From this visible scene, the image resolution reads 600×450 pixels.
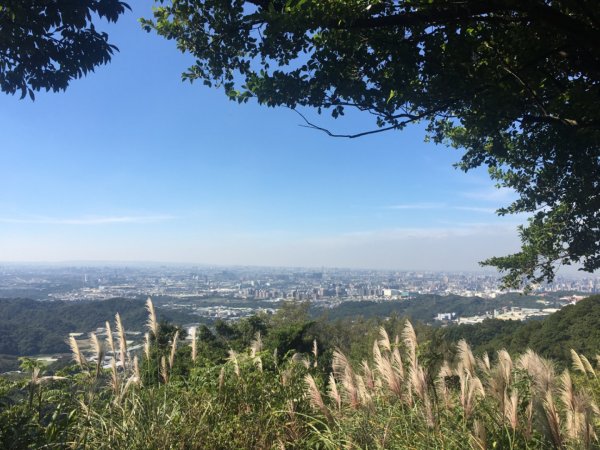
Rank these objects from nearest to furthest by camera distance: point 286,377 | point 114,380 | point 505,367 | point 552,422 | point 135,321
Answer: point 552,422, point 505,367, point 114,380, point 286,377, point 135,321

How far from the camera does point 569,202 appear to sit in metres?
5.50

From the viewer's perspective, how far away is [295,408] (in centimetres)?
305

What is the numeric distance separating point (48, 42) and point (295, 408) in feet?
10.9

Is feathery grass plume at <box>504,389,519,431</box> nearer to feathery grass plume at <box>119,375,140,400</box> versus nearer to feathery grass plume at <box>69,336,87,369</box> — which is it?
feathery grass plume at <box>119,375,140,400</box>

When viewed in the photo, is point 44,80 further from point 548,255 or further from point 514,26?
point 548,255

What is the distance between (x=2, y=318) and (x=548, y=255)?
50.0 meters

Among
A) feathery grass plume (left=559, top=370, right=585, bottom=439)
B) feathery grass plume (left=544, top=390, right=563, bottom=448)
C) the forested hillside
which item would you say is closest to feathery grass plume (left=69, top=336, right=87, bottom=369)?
feathery grass plume (left=544, top=390, right=563, bottom=448)

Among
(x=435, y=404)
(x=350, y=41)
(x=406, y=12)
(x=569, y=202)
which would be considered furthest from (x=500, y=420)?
(x=569, y=202)

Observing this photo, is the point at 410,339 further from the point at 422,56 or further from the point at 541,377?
the point at 422,56

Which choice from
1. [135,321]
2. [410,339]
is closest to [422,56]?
[410,339]

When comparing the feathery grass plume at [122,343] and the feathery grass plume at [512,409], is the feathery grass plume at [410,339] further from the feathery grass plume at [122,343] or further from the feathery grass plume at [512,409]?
the feathery grass plume at [122,343]

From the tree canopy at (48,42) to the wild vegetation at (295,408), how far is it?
194 centimetres

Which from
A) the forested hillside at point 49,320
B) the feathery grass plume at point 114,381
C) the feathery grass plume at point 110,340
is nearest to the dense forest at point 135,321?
the forested hillside at point 49,320

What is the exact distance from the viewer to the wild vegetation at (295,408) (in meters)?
1.91
